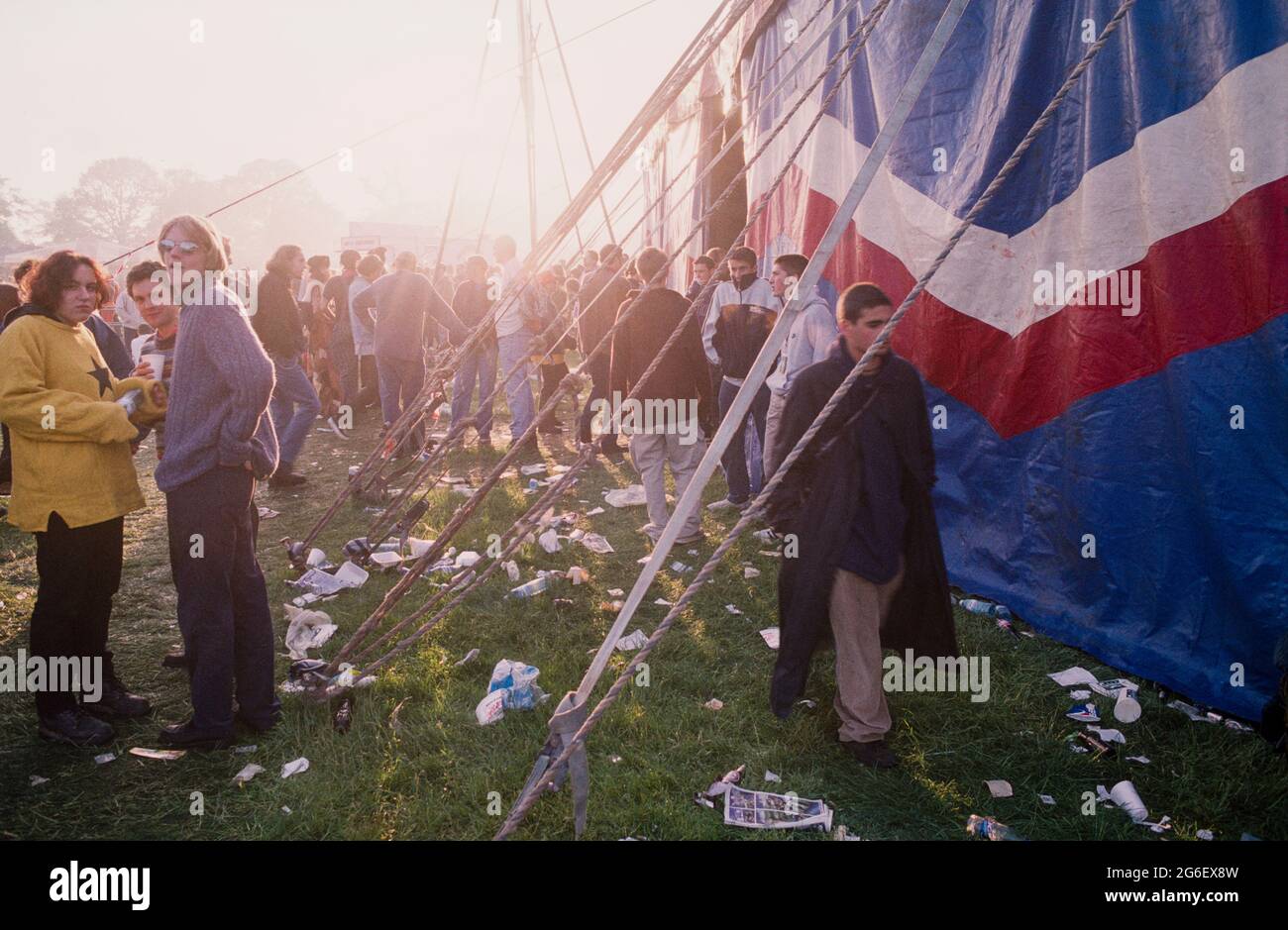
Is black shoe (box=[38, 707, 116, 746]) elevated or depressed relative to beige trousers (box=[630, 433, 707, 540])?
depressed

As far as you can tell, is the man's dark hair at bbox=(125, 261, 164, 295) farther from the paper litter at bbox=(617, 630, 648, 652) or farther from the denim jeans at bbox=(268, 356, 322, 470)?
the denim jeans at bbox=(268, 356, 322, 470)

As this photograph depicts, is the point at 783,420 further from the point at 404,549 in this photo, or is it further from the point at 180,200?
the point at 180,200

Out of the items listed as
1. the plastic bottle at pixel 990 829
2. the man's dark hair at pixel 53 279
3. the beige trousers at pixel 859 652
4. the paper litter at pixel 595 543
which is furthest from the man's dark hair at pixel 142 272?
the plastic bottle at pixel 990 829

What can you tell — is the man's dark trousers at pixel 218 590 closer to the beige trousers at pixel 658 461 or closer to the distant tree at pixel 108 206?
the beige trousers at pixel 658 461

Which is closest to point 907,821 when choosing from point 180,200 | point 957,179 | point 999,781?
point 999,781

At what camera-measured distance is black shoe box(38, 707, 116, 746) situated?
3.54 meters

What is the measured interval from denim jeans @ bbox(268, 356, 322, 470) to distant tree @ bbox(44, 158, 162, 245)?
8040cm

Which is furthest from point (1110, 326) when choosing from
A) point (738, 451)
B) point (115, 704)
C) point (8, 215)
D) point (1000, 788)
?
point (8, 215)

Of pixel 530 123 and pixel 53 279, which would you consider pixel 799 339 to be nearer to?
pixel 53 279

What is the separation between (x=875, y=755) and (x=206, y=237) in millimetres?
3670

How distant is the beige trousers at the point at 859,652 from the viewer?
11.1 ft

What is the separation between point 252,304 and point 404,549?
319cm

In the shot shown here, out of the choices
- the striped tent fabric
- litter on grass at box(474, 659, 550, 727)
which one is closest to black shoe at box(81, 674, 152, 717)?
litter on grass at box(474, 659, 550, 727)

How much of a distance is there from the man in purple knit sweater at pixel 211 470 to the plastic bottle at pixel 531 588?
6.33 ft
